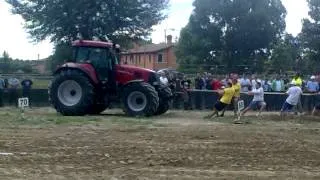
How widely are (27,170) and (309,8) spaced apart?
A: 51.3 m

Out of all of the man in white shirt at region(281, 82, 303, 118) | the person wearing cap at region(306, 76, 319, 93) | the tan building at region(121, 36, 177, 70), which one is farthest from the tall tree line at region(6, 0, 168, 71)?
the tan building at region(121, 36, 177, 70)

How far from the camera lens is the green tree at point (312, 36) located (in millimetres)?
55406

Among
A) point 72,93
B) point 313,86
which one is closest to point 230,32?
point 313,86

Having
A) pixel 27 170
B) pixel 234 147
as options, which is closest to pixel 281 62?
pixel 234 147

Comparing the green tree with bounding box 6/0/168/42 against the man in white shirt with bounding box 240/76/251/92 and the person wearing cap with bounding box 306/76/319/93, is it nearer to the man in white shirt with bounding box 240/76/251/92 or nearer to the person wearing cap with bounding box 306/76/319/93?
the man in white shirt with bounding box 240/76/251/92

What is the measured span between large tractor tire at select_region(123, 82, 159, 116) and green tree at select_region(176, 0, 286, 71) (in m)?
39.3

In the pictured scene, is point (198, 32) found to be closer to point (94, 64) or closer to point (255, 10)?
point (255, 10)

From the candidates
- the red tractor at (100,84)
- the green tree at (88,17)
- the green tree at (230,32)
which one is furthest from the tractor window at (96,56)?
the green tree at (230,32)

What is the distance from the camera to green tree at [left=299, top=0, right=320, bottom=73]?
55.4 metres

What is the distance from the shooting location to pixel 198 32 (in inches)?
2509

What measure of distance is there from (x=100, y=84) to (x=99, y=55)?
3.37ft

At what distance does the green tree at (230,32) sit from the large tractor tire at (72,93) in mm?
38812

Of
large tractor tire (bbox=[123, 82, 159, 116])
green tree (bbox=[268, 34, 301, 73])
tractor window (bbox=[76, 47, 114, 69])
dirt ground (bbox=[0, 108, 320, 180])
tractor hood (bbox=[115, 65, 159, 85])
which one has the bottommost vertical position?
dirt ground (bbox=[0, 108, 320, 180])

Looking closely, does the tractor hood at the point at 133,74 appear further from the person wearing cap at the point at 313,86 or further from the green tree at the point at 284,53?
the green tree at the point at 284,53
